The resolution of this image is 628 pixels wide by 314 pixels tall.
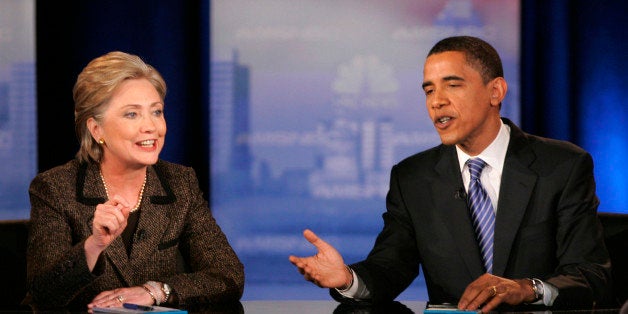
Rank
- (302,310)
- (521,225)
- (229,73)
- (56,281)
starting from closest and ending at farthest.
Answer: (302,310), (56,281), (521,225), (229,73)

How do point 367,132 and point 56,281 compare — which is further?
point 367,132

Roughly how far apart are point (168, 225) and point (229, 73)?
302 centimetres

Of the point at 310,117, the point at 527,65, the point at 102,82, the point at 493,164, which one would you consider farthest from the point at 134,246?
the point at 527,65

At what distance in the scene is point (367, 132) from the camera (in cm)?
599

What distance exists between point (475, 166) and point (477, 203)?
0.39 ft

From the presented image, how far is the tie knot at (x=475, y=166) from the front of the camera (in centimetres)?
299

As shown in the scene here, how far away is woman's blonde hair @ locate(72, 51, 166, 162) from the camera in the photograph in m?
3.01

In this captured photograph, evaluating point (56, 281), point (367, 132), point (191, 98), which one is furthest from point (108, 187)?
point (367, 132)

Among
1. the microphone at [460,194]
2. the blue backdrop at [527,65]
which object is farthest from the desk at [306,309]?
the blue backdrop at [527,65]

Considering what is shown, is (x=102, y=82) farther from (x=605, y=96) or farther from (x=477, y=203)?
(x=605, y=96)

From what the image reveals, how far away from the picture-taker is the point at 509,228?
9.54 feet

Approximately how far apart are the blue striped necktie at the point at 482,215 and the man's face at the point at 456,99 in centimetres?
12

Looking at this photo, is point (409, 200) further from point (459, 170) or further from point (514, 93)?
point (514, 93)

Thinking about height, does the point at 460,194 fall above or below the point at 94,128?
below
